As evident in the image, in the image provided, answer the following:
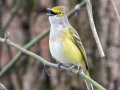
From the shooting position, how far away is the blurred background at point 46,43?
471cm

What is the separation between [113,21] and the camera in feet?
15.3

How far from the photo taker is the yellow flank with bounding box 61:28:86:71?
3.56 meters

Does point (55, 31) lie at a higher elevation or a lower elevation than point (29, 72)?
higher

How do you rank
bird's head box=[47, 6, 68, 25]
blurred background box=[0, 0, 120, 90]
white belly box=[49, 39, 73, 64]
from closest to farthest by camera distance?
bird's head box=[47, 6, 68, 25]
white belly box=[49, 39, 73, 64]
blurred background box=[0, 0, 120, 90]

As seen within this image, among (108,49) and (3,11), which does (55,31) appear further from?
(3,11)

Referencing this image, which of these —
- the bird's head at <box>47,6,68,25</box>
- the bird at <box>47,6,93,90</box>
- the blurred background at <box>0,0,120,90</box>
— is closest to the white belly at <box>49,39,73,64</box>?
the bird at <box>47,6,93,90</box>

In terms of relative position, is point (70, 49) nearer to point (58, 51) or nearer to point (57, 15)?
point (58, 51)

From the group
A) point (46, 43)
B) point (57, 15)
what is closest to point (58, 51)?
point (57, 15)

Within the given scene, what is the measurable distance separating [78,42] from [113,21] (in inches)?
43.0

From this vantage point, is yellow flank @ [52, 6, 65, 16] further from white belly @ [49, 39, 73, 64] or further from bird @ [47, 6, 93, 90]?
white belly @ [49, 39, 73, 64]

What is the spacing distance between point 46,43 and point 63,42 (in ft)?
4.53

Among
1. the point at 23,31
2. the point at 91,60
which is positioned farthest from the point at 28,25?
the point at 91,60

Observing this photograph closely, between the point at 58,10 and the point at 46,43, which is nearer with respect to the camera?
the point at 58,10

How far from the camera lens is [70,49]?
3.58 metres
